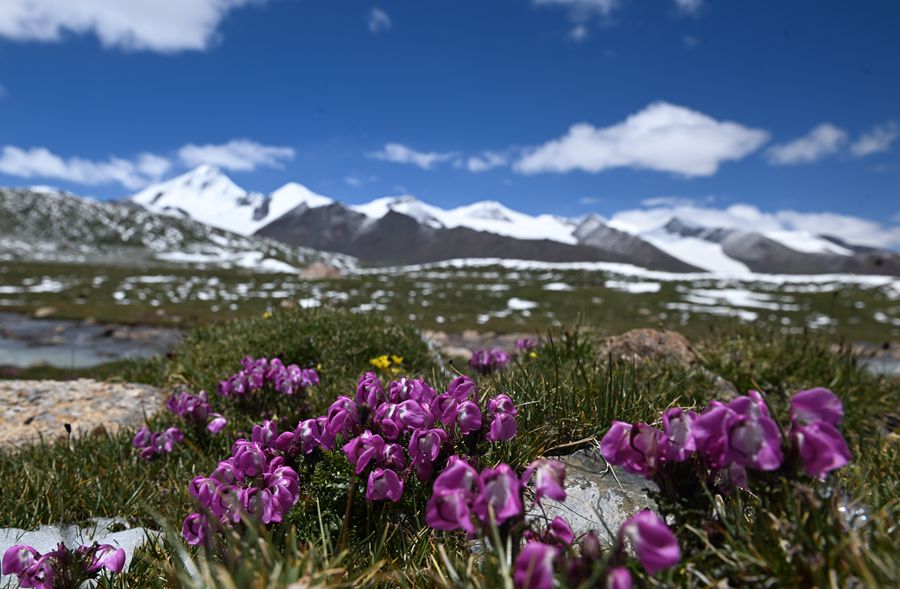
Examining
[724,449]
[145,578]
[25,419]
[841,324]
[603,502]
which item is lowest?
[841,324]

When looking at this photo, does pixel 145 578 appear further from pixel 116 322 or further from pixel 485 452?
pixel 116 322

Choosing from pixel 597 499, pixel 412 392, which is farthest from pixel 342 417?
pixel 597 499

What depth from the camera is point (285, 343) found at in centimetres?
921

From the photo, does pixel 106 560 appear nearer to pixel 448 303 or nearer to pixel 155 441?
pixel 155 441

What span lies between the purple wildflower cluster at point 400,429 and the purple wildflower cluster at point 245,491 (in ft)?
1.10

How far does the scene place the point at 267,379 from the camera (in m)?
6.12

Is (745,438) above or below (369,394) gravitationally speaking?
above

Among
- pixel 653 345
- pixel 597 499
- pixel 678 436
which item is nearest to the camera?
pixel 678 436

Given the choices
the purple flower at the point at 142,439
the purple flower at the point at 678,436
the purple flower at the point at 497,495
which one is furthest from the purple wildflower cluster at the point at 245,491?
the purple flower at the point at 142,439

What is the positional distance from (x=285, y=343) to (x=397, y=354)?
2012 millimetres

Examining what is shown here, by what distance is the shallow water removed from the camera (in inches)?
1001

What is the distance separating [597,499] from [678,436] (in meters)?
1.37

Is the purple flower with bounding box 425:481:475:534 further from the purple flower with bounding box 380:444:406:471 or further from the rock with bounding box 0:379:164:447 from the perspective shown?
the rock with bounding box 0:379:164:447

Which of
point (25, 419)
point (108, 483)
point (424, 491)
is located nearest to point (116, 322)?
point (25, 419)
